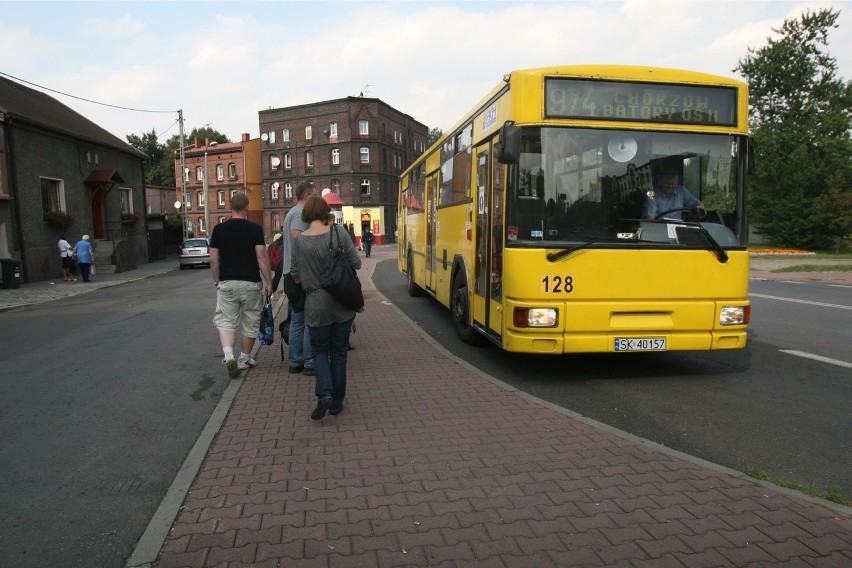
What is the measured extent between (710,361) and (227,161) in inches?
2594

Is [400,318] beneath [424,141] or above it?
beneath

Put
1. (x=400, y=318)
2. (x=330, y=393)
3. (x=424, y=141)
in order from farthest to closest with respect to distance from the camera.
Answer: (x=424, y=141), (x=400, y=318), (x=330, y=393)

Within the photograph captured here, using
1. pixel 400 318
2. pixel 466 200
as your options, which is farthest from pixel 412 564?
pixel 400 318

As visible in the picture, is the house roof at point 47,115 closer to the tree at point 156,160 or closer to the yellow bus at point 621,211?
the yellow bus at point 621,211

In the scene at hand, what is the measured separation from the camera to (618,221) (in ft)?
20.2

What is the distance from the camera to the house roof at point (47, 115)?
942 inches

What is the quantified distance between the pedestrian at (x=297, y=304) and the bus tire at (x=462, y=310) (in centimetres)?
234

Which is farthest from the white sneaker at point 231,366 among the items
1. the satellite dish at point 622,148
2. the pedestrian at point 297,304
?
the satellite dish at point 622,148

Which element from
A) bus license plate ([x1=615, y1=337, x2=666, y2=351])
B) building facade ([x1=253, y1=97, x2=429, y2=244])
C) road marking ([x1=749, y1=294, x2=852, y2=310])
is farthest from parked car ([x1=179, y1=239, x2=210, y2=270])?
building facade ([x1=253, y1=97, x2=429, y2=244])

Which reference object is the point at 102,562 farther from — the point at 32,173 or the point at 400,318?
the point at 32,173

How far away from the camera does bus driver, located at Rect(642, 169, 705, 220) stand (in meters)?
6.21

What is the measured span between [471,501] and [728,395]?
371 cm

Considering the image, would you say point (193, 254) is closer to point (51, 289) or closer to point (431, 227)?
point (51, 289)

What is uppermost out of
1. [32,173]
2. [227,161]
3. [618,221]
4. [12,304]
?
[227,161]
